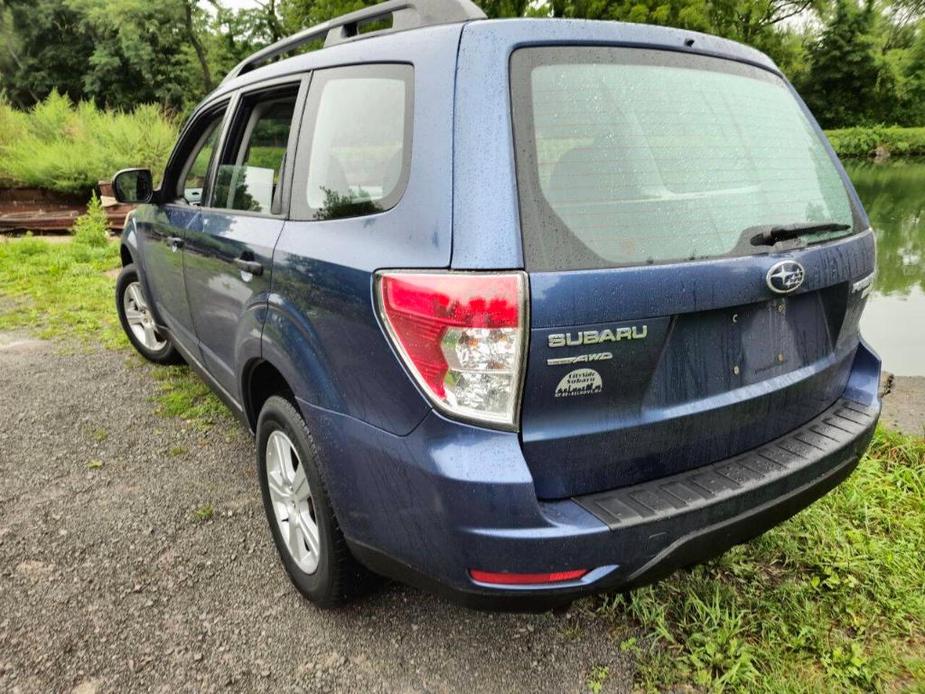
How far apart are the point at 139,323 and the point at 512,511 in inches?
165

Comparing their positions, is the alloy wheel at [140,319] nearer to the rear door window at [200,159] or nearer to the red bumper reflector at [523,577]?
the rear door window at [200,159]

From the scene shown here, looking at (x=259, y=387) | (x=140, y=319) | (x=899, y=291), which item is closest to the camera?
(x=259, y=387)

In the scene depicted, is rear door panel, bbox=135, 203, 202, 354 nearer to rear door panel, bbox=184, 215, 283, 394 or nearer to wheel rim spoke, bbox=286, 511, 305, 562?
rear door panel, bbox=184, 215, 283, 394

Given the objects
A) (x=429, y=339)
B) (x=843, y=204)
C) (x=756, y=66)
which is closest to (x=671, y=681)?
(x=429, y=339)

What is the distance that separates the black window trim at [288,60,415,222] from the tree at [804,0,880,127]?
2099 inches

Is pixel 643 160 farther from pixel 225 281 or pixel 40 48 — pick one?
pixel 40 48

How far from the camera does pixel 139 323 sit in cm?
488

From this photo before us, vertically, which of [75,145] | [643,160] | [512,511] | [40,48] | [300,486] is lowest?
[300,486]

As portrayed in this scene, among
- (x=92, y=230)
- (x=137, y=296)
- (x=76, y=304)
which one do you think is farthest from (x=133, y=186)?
(x=92, y=230)

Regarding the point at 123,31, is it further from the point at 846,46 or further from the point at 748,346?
the point at 846,46

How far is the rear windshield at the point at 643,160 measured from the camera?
63.3 inches

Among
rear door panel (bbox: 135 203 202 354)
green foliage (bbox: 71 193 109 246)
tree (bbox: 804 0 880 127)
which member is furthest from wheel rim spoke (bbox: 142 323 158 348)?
tree (bbox: 804 0 880 127)

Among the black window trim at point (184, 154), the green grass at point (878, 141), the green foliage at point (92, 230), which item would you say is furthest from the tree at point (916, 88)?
the black window trim at point (184, 154)

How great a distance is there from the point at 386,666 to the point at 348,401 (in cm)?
88
